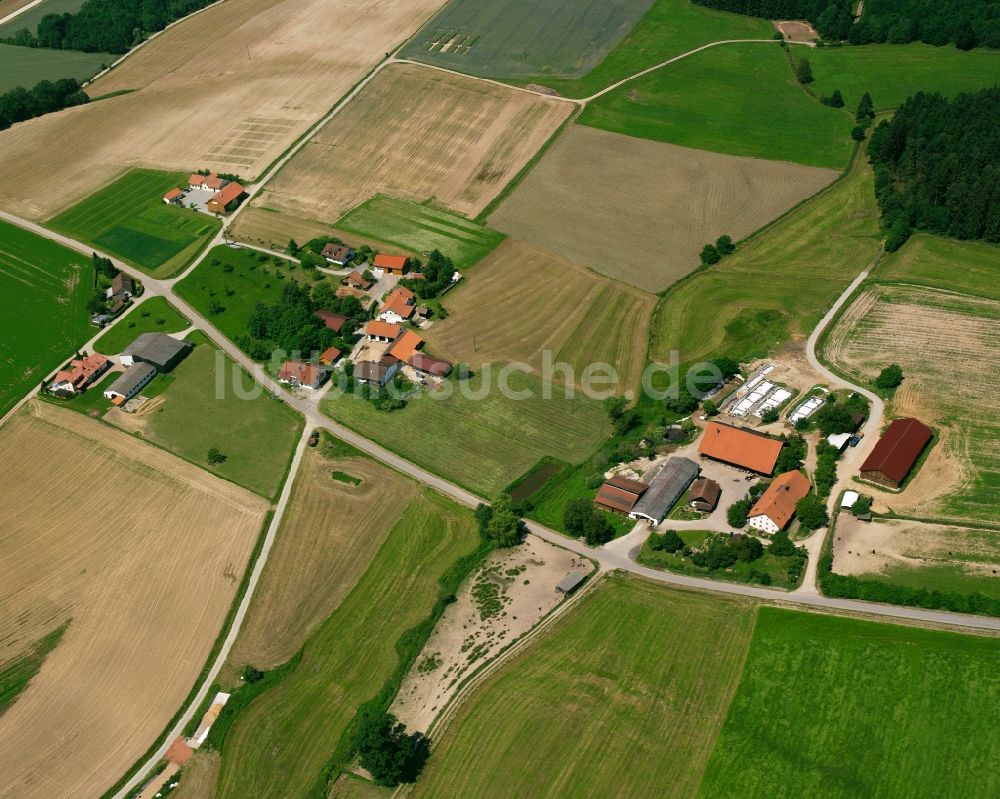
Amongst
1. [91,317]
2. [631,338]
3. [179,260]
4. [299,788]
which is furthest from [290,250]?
[299,788]

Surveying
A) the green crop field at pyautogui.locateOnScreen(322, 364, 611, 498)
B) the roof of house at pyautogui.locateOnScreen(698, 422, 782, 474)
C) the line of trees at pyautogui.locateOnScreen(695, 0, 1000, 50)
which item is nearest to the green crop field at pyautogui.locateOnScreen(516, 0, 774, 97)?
the line of trees at pyautogui.locateOnScreen(695, 0, 1000, 50)

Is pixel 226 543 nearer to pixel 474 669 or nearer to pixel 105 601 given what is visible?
pixel 105 601

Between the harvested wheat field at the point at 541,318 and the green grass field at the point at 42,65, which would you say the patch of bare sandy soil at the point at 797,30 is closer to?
the harvested wheat field at the point at 541,318

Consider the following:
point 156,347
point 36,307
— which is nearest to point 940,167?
point 156,347

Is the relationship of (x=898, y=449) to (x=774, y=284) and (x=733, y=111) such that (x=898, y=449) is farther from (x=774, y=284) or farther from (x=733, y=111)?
(x=733, y=111)

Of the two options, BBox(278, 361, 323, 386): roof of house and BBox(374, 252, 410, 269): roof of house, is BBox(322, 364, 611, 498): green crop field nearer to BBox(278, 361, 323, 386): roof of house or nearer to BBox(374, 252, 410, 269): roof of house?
BBox(278, 361, 323, 386): roof of house

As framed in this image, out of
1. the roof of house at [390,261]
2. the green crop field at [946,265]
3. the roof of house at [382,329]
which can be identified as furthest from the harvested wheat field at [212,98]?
the green crop field at [946,265]

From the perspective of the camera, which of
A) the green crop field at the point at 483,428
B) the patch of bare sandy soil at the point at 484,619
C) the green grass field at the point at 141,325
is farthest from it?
the green grass field at the point at 141,325
